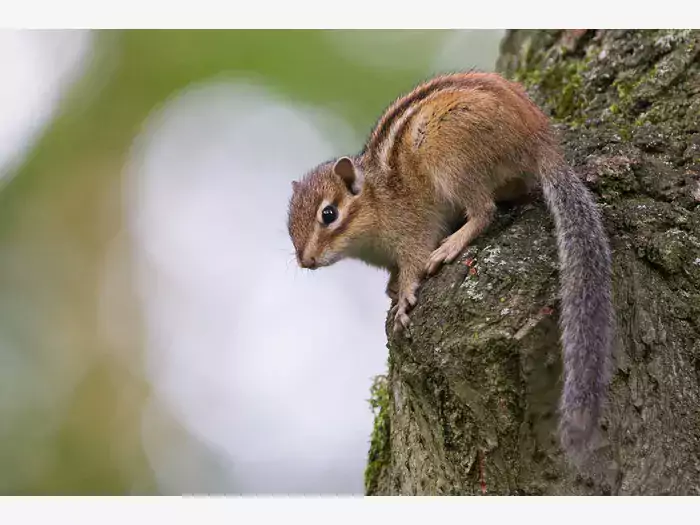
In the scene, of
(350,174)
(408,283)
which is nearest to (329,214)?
(350,174)

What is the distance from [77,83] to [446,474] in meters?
5.71

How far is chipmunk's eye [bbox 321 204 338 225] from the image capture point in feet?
12.4

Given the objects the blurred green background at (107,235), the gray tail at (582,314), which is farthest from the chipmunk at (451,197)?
the blurred green background at (107,235)

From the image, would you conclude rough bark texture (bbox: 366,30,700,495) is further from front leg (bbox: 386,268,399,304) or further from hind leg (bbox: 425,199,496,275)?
front leg (bbox: 386,268,399,304)

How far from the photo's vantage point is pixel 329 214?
3797mm

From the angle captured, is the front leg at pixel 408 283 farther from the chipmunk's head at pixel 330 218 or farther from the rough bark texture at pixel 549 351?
the chipmunk's head at pixel 330 218

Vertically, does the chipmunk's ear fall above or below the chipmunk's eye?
above

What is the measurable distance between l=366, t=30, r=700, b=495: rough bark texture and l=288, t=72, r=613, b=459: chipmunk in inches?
4.1

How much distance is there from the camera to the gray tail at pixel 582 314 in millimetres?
2359

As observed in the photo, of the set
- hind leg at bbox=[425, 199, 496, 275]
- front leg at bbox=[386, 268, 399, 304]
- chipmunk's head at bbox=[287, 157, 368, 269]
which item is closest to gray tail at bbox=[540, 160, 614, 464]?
hind leg at bbox=[425, 199, 496, 275]

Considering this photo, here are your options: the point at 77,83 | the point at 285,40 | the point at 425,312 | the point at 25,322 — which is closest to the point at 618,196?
the point at 425,312

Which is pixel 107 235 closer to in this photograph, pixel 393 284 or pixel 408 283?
pixel 393 284

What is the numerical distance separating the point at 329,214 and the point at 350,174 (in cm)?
23

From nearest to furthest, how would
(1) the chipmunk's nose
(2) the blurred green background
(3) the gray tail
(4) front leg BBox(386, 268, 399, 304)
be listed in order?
(3) the gray tail → (4) front leg BBox(386, 268, 399, 304) → (1) the chipmunk's nose → (2) the blurred green background
